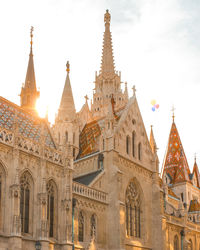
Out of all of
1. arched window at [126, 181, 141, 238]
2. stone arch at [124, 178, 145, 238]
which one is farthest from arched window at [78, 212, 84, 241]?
arched window at [126, 181, 141, 238]

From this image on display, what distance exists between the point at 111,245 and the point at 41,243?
726cm

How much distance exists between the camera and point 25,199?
2355cm

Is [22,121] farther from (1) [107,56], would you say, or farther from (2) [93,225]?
(1) [107,56]

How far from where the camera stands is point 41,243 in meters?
22.8

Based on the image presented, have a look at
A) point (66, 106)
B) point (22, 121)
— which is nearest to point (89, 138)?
point (66, 106)

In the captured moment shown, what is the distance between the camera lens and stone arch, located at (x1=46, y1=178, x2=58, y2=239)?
24844 mm

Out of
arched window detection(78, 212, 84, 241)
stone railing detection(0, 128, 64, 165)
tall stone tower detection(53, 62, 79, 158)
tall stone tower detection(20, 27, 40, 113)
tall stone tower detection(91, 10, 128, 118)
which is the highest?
tall stone tower detection(91, 10, 128, 118)

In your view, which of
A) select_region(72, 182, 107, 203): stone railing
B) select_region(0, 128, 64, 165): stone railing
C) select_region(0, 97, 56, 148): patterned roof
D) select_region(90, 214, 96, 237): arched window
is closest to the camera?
select_region(0, 128, 64, 165): stone railing

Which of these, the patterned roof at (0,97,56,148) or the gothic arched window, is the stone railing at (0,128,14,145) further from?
the gothic arched window

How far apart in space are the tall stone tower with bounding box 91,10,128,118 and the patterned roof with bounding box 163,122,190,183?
8.75m

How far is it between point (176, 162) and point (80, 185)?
2979 cm

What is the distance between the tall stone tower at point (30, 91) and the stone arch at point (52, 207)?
12.8 m

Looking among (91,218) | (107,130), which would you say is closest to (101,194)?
(91,218)

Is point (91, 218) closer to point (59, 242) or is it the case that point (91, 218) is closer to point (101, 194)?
point (101, 194)
